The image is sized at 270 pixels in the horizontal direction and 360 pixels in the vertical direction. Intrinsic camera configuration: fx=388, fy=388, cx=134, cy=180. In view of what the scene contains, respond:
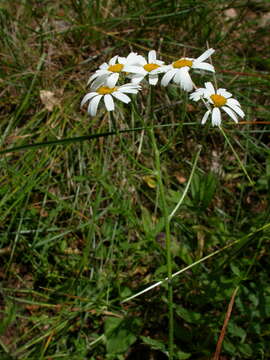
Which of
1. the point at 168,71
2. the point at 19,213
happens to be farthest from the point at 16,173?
the point at 168,71

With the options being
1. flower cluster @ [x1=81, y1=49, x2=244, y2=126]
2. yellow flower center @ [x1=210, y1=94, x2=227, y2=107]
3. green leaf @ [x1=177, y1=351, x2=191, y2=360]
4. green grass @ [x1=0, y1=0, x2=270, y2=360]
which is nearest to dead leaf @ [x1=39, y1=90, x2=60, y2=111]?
green grass @ [x1=0, y1=0, x2=270, y2=360]

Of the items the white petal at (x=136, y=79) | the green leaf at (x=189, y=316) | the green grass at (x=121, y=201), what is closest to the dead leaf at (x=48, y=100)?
the green grass at (x=121, y=201)

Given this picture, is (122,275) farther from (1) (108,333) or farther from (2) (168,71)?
(2) (168,71)

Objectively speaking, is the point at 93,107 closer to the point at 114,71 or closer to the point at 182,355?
the point at 114,71

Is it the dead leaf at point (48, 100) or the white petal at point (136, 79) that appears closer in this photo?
the white petal at point (136, 79)

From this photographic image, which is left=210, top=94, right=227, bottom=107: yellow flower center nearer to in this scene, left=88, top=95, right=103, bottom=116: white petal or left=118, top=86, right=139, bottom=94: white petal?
left=118, top=86, right=139, bottom=94: white petal

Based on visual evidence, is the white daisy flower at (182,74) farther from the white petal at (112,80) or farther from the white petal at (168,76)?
the white petal at (112,80)
